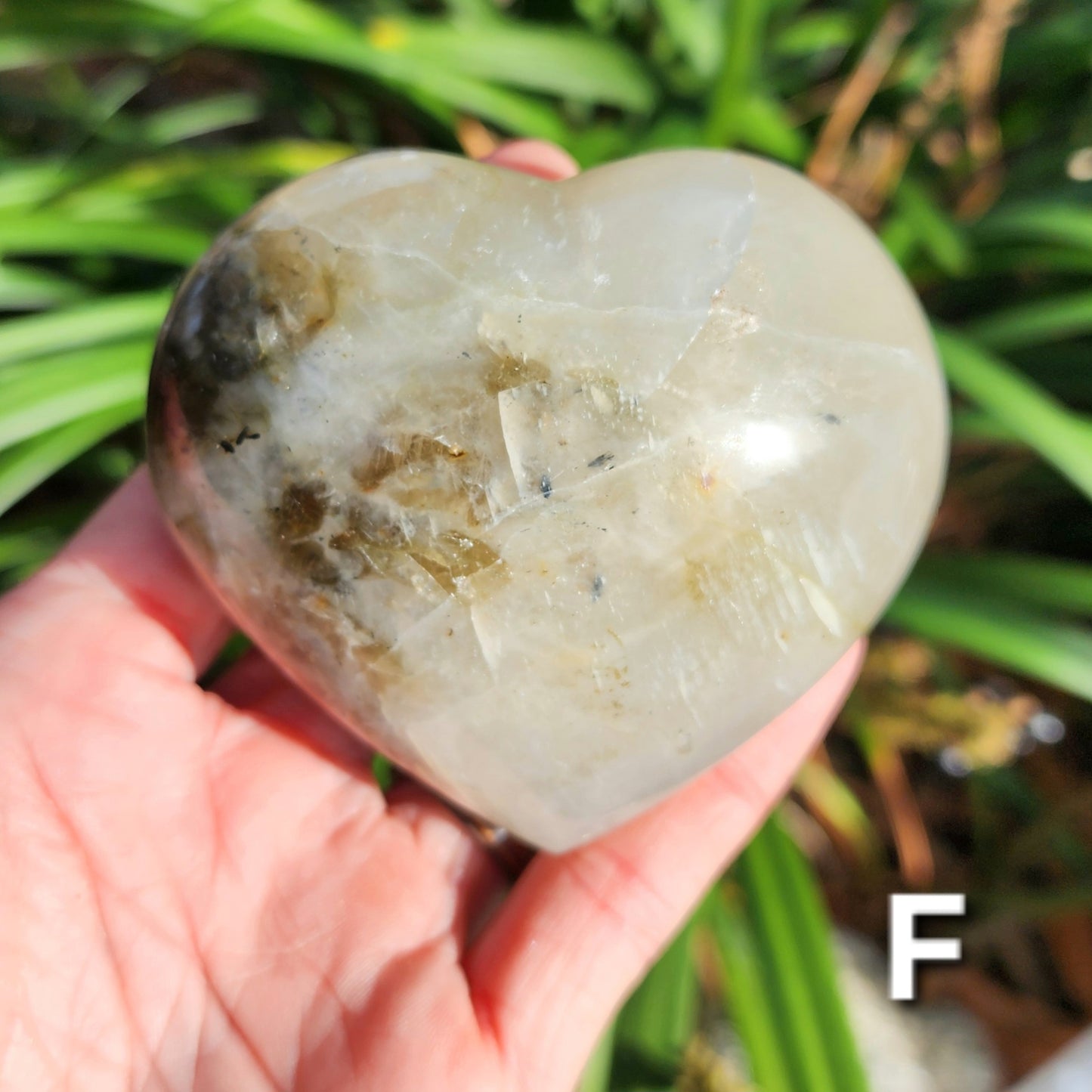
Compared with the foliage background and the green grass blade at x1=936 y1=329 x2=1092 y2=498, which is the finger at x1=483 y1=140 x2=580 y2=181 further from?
the green grass blade at x1=936 y1=329 x2=1092 y2=498

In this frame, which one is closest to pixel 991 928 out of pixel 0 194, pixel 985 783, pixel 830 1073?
pixel 985 783

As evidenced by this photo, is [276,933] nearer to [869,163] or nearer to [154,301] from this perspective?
[154,301]

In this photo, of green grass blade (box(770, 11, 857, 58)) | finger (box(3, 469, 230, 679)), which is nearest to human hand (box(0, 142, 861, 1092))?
finger (box(3, 469, 230, 679))

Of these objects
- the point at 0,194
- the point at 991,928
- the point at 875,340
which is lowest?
the point at 991,928

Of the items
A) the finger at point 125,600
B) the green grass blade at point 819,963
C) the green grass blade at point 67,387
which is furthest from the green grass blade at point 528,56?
the green grass blade at point 819,963

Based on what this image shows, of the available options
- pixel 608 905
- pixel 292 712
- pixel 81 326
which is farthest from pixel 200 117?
pixel 608 905

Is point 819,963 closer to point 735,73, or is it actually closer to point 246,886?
point 246,886
